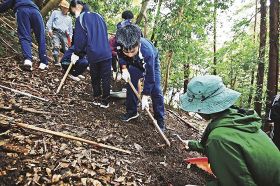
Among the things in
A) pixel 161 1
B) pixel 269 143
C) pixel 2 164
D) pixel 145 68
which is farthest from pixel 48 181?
pixel 161 1

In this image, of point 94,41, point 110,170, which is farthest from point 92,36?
point 110,170

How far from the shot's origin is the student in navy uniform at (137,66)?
4652 mm

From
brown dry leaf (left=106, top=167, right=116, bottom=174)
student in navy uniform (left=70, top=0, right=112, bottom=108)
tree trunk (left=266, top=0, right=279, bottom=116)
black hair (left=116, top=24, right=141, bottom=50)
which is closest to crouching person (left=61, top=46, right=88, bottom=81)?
student in navy uniform (left=70, top=0, right=112, bottom=108)

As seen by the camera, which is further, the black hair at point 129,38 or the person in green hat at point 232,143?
the black hair at point 129,38

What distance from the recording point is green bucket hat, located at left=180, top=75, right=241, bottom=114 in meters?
2.38

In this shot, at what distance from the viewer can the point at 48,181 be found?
318cm

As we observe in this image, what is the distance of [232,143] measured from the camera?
2109mm

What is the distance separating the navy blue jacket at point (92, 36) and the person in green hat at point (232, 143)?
363cm

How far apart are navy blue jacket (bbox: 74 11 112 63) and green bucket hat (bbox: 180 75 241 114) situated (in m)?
3.61

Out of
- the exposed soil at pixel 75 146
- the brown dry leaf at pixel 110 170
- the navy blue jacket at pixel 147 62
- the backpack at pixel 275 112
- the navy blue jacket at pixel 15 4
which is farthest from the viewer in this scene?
the navy blue jacket at pixel 15 4

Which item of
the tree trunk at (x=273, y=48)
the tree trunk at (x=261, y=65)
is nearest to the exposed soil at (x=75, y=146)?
the tree trunk at (x=273, y=48)

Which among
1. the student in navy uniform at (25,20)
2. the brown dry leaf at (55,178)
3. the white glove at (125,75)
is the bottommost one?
the brown dry leaf at (55,178)

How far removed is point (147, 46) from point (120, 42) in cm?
62

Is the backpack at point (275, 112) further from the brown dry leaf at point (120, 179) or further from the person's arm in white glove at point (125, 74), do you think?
the brown dry leaf at point (120, 179)
